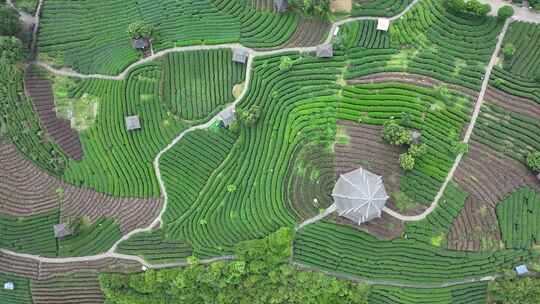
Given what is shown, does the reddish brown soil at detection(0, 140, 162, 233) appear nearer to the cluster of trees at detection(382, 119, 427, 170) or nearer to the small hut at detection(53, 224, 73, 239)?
the small hut at detection(53, 224, 73, 239)

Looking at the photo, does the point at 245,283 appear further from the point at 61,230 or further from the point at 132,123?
the point at 132,123

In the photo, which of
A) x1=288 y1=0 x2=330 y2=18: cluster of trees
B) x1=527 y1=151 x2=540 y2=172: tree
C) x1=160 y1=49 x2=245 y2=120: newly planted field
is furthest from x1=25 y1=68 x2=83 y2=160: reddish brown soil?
x1=527 y1=151 x2=540 y2=172: tree

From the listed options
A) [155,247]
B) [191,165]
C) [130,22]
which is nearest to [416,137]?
[191,165]

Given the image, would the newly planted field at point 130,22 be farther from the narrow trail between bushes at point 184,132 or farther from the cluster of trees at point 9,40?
the cluster of trees at point 9,40

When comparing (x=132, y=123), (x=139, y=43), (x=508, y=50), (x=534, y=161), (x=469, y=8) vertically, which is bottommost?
(x=132, y=123)

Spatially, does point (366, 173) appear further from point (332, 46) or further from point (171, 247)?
point (171, 247)
